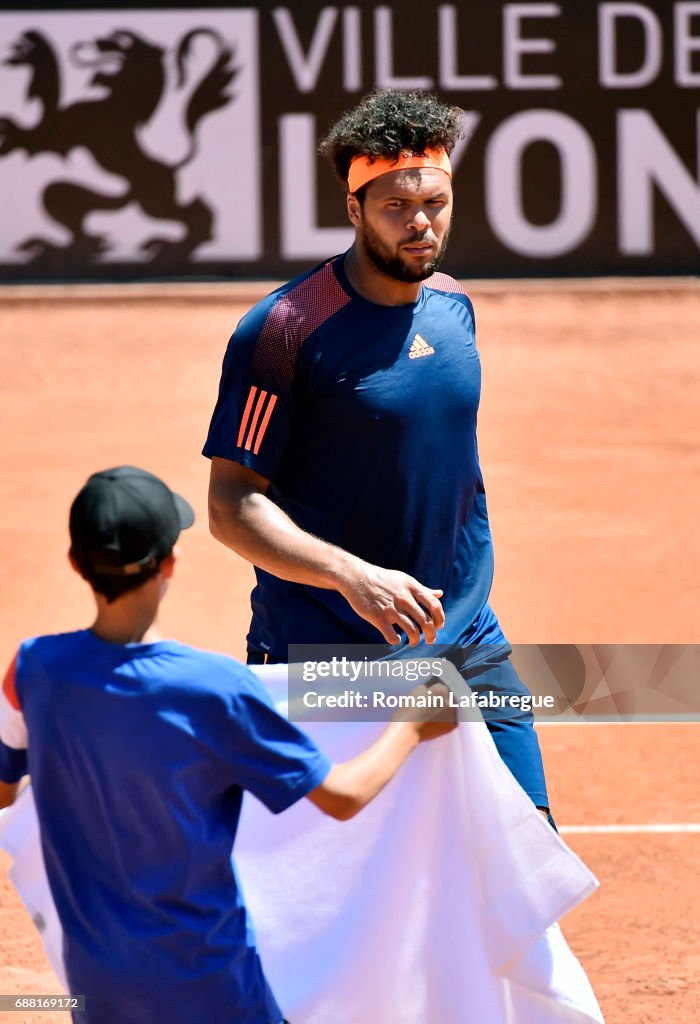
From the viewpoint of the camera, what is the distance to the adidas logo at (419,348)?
3924 mm

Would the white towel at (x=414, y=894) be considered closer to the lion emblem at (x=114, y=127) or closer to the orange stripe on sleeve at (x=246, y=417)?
the orange stripe on sleeve at (x=246, y=417)

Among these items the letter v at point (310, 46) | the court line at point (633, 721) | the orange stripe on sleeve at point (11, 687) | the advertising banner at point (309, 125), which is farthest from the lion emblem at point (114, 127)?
the orange stripe on sleeve at point (11, 687)

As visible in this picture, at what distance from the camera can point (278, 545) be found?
371 centimetres

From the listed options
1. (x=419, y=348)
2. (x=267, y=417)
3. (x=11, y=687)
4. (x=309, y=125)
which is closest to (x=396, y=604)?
(x=267, y=417)

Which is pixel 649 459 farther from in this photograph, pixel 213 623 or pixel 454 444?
pixel 454 444

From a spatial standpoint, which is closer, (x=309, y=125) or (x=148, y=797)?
(x=148, y=797)

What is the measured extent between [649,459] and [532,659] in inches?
273

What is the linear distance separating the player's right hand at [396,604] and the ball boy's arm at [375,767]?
0.54 feet

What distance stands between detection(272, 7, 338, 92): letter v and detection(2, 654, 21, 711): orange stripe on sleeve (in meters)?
16.5

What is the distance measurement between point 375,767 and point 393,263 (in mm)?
1380

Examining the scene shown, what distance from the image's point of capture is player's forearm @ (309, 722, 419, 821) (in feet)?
9.53

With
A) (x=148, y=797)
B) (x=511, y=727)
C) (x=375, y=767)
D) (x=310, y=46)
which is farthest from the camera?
(x=310, y=46)

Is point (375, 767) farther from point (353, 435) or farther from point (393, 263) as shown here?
point (393, 263)

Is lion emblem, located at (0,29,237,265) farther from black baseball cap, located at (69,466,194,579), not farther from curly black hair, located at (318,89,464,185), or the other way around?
black baseball cap, located at (69,466,194,579)
